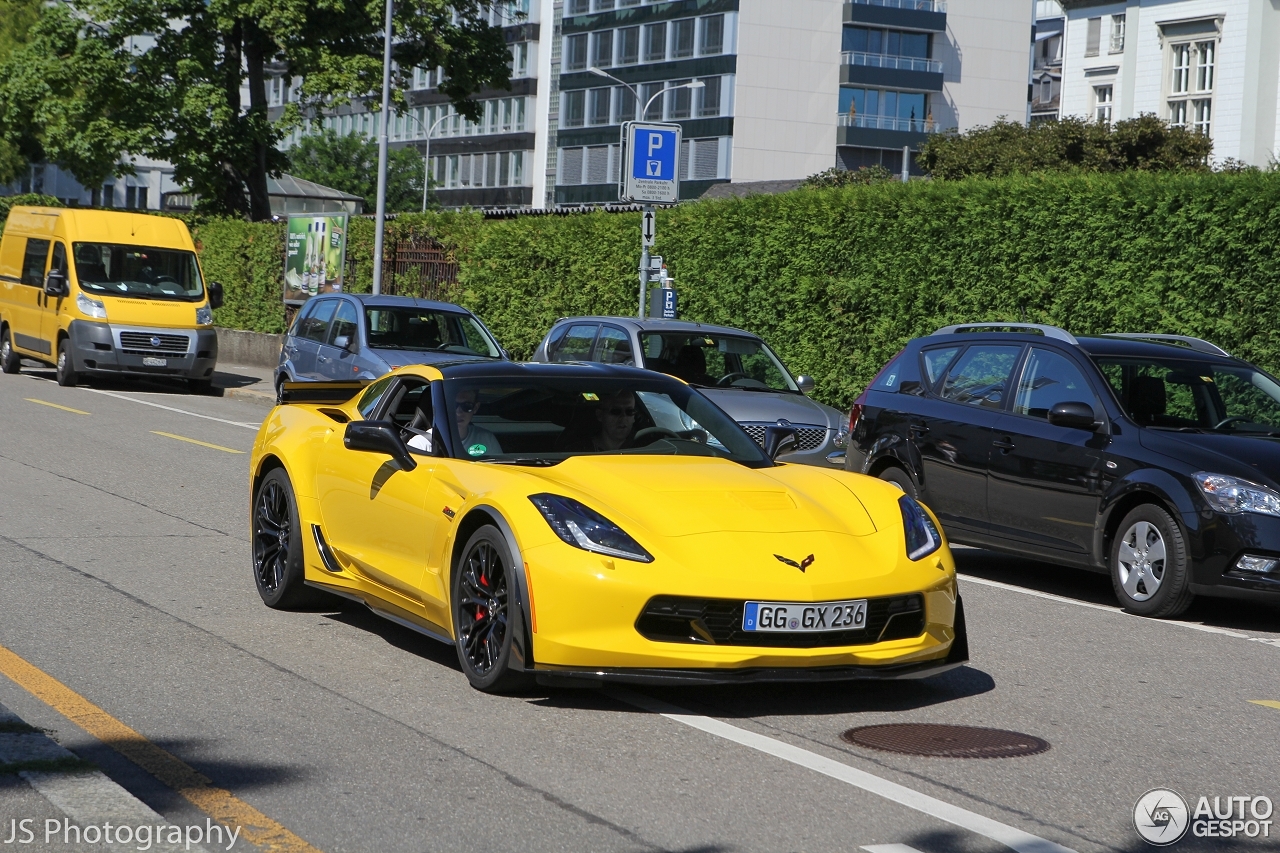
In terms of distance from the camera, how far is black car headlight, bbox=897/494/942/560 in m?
6.55

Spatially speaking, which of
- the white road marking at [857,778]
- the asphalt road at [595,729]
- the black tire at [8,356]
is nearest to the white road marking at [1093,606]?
the asphalt road at [595,729]

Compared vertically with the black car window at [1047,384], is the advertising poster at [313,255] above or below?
above

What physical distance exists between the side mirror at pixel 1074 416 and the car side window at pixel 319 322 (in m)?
11.7

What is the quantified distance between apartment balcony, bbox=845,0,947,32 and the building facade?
22.9 feet

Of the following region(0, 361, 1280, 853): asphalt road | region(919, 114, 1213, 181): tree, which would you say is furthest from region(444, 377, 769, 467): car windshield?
region(919, 114, 1213, 181): tree

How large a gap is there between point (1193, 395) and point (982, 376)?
138 centimetres

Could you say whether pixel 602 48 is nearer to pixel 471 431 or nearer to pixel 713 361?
pixel 713 361

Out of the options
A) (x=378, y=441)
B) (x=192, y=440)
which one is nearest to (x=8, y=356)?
(x=192, y=440)

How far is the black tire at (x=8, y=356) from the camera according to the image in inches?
1123

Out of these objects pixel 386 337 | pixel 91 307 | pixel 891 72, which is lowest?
pixel 386 337

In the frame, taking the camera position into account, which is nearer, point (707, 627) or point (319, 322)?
point (707, 627)

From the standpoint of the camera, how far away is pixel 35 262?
27328 mm

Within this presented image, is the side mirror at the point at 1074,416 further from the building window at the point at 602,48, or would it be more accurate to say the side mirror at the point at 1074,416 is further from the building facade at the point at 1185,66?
the building window at the point at 602,48

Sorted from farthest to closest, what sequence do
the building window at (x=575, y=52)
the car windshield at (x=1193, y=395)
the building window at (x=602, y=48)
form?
the building window at (x=575, y=52) < the building window at (x=602, y=48) < the car windshield at (x=1193, y=395)
